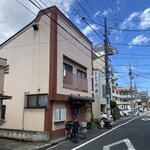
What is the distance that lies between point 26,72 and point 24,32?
128 inches

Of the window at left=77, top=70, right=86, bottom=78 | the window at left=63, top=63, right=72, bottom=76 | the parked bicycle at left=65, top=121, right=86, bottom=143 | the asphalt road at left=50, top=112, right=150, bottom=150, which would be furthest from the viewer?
the window at left=77, top=70, right=86, bottom=78

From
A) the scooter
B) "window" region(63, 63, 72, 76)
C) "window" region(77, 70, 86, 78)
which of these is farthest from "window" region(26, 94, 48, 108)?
the scooter

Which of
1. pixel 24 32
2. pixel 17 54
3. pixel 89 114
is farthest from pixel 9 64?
pixel 89 114

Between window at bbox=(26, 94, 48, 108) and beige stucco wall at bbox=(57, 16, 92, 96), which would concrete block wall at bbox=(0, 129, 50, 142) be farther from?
beige stucco wall at bbox=(57, 16, 92, 96)

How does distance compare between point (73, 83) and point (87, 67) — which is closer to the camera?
point (73, 83)

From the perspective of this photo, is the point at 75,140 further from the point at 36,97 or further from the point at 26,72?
the point at 26,72

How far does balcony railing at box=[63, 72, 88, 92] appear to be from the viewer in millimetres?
16719

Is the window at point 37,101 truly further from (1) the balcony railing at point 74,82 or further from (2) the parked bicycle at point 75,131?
(1) the balcony railing at point 74,82

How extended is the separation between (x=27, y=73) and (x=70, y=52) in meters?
4.18

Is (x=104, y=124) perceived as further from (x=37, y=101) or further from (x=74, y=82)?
(x=37, y=101)

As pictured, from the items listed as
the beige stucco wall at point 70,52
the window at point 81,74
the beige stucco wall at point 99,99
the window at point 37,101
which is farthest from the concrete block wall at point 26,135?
the beige stucco wall at point 99,99

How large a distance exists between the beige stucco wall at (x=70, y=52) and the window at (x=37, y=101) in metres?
1.26

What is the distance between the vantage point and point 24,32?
16344 millimetres

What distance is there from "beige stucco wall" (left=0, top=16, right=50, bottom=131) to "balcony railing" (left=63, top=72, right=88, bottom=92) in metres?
2.40
